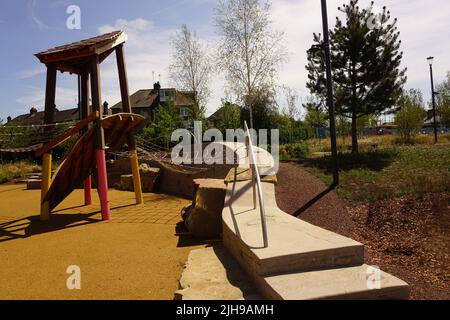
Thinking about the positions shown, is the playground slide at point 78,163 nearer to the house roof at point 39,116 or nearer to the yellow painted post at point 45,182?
the yellow painted post at point 45,182

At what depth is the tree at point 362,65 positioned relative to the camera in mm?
16500

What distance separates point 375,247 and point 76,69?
985cm

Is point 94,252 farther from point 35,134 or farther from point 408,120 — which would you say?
point 408,120

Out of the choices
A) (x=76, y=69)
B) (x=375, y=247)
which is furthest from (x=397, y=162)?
(x=76, y=69)

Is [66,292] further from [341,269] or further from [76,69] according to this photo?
[76,69]

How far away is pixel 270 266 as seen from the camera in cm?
384

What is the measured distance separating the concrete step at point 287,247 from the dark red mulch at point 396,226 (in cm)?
89

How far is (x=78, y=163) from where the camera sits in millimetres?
10422

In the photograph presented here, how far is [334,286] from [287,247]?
76 centimetres

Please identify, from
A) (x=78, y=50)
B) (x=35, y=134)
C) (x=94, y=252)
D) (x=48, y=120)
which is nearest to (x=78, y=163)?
(x=48, y=120)

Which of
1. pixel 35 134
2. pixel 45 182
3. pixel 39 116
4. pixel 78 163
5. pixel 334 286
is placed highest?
pixel 39 116

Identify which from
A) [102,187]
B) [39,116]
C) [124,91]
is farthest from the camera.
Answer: [39,116]

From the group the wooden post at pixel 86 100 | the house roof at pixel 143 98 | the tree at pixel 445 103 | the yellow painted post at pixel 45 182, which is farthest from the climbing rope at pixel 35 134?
the house roof at pixel 143 98

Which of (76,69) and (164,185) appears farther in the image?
(164,185)
